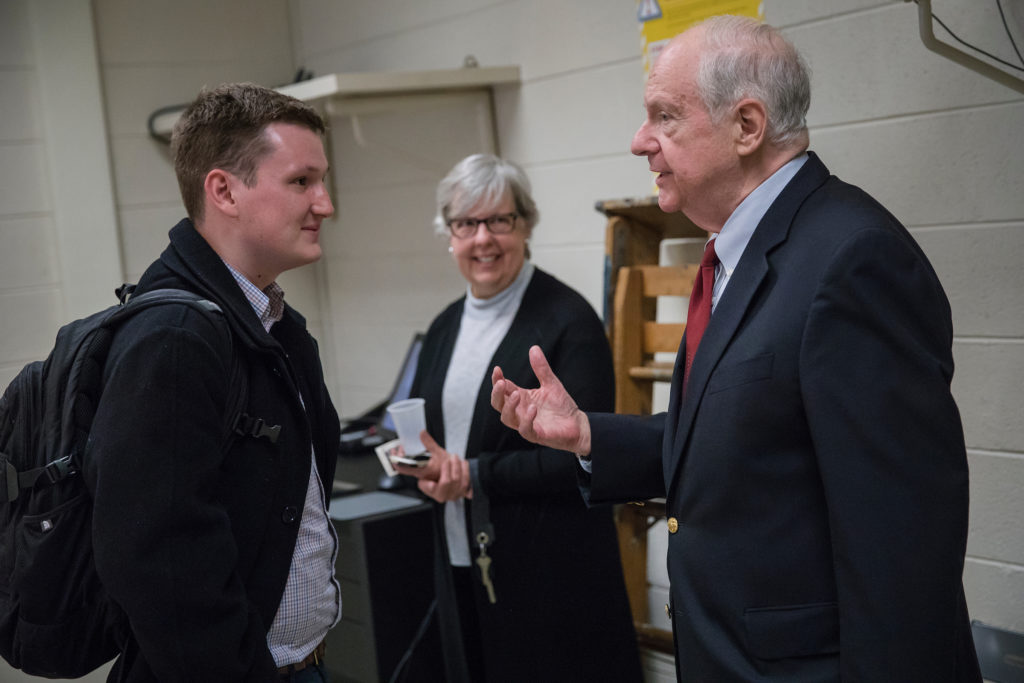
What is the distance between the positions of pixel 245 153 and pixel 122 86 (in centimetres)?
243

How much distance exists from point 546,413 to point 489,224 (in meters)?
0.79

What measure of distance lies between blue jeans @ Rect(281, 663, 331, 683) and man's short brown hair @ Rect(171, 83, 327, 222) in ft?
2.27

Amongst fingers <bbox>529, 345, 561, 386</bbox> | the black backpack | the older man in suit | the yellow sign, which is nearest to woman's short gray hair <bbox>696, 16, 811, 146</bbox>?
the older man in suit

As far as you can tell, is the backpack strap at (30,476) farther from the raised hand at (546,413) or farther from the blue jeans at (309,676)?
the raised hand at (546,413)

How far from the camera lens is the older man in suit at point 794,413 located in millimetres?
1095

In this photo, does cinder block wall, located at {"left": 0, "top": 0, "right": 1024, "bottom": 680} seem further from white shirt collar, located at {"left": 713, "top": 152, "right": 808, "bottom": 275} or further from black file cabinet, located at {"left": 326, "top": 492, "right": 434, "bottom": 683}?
white shirt collar, located at {"left": 713, "top": 152, "right": 808, "bottom": 275}

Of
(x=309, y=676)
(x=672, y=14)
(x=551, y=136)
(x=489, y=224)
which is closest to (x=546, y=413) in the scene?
(x=309, y=676)

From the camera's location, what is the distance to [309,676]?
144 centimetres

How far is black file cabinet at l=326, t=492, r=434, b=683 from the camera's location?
2.52 metres

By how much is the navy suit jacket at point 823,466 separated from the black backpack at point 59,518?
65cm

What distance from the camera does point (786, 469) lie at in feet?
3.80

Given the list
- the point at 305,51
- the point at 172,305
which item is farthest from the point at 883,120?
the point at 305,51

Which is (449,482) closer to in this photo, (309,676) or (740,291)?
(309,676)

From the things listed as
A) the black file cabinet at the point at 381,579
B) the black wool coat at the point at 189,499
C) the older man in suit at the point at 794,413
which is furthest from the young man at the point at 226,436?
the black file cabinet at the point at 381,579
